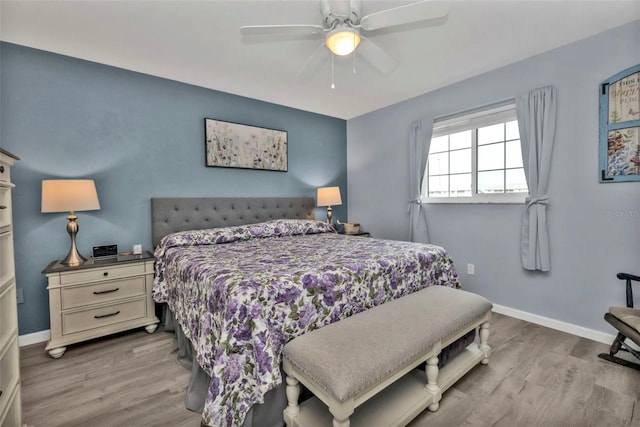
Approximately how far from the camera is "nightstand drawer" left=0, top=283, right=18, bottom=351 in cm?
118

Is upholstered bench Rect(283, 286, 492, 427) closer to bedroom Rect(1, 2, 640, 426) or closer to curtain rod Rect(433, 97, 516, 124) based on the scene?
bedroom Rect(1, 2, 640, 426)

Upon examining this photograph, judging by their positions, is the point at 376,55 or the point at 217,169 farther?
the point at 217,169

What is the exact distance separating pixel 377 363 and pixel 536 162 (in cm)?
242

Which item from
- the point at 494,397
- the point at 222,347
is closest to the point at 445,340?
the point at 494,397

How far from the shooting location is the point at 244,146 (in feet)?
11.2

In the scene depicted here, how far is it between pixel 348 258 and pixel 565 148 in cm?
213

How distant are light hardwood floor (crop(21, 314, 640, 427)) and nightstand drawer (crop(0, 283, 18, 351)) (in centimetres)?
61

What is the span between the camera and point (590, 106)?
228cm

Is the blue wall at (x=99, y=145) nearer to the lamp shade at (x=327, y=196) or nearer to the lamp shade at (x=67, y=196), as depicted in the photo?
the lamp shade at (x=67, y=196)

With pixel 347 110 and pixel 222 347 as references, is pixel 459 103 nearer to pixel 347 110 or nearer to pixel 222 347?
pixel 347 110

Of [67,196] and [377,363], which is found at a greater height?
[67,196]

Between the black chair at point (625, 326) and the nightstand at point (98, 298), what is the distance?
11.2 feet

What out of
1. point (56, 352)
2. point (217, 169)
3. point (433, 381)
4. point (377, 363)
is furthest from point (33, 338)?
point (433, 381)

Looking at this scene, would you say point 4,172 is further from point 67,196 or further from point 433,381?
point 433,381
